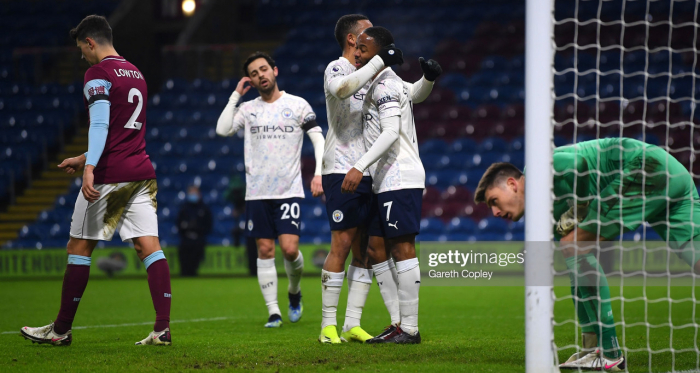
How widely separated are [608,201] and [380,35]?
174 centimetres

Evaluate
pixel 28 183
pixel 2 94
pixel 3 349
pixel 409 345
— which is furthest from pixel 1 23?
pixel 409 345

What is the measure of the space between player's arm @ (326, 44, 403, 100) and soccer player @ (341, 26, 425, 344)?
17 cm

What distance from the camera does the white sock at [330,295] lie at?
15.8ft

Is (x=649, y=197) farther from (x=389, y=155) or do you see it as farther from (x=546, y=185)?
(x=389, y=155)

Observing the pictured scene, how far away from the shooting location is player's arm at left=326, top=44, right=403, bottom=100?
14.5 feet

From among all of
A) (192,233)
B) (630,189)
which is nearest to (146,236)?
(630,189)

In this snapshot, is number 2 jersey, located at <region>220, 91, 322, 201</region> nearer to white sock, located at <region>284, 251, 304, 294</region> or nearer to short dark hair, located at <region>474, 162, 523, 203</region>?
white sock, located at <region>284, 251, 304, 294</region>

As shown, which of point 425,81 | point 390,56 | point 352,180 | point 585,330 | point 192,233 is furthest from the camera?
point 192,233

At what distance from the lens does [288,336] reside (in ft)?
17.8

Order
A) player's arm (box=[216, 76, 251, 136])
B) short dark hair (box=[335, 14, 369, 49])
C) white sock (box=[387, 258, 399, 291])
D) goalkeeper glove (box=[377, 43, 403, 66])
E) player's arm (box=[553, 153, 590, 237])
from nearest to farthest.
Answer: player's arm (box=[553, 153, 590, 237])
goalkeeper glove (box=[377, 43, 403, 66])
short dark hair (box=[335, 14, 369, 49])
white sock (box=[387, 258, 399, 291])
player's arm (box=[216, 76, 251, 136])

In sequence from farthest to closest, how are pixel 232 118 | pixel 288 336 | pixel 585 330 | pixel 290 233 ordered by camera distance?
pixel 232 118
pixel 290 233
pixel 288 336
pixel 585 330

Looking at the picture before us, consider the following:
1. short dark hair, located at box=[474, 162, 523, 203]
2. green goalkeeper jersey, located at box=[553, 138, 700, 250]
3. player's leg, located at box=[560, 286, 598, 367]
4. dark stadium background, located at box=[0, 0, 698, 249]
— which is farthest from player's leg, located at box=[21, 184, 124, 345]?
dark stadium background, located at box=[0, 0, 698, 249]

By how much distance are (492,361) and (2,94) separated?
55.0 feet

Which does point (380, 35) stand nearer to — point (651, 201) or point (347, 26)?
point (347, 26)
